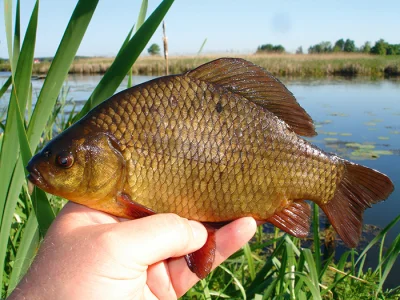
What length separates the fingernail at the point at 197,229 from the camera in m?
1.69

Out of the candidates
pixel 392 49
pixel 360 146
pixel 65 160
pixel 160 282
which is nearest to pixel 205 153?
pixel 65 160

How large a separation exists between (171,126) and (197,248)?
0.53m

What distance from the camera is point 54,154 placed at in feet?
5.45

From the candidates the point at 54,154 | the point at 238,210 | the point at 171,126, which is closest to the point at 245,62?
the point at 171,126

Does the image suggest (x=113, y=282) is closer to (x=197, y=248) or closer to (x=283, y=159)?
(x=197, y=248)

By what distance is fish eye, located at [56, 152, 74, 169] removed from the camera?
65.2 inches

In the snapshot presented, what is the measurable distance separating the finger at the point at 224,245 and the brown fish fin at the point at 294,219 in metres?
0.12

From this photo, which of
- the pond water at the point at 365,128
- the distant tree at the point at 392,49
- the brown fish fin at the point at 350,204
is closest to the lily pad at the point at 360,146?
the pond water at the point at 365,128

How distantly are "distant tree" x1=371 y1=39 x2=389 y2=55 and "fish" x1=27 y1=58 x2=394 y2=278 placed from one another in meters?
60.1

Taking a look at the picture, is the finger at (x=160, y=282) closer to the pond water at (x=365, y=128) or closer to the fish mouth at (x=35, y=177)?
the fish mouth at (x=35, y=177)

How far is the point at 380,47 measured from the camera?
5662 cm

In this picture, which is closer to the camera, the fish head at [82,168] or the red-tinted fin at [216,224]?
the fish head at [82,168]

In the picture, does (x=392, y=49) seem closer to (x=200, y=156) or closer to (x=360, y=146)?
(x=360, y=146)

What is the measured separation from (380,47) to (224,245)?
62.2 meters
